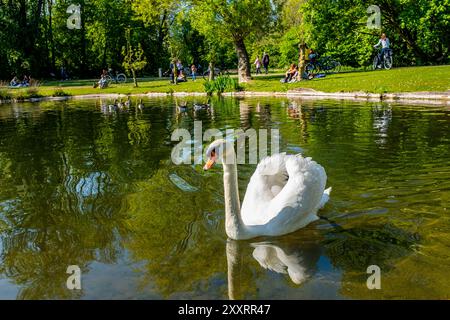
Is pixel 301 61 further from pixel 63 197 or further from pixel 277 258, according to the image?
pixel 277 258

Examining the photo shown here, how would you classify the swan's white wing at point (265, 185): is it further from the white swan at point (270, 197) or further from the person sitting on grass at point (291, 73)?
the person sitting on grass at point (291, 73)

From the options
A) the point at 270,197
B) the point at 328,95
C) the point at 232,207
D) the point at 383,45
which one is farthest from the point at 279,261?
the point at 383,45

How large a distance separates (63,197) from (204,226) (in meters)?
2.84

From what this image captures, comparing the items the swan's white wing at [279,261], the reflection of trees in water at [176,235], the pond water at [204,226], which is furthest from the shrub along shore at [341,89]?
the swan's white wing at [279,261]

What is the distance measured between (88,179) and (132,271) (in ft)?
13.9

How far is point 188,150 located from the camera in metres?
11.5

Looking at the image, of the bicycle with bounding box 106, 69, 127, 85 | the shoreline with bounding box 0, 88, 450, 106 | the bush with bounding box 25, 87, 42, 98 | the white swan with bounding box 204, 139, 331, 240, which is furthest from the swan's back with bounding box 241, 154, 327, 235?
the bicycle with bounding box 106, 69, 127, 85

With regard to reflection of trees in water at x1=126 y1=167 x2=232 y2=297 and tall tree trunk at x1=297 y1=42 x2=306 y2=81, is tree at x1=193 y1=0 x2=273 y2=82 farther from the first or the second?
reflection of trees in water at x1=126 y1=167 x2=232 y2=297

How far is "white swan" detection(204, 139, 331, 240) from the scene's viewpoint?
17.9 ft

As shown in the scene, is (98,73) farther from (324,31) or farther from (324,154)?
(324,154)

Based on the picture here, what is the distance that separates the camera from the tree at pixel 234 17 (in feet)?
99.1

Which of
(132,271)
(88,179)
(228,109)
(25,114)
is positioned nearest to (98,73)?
(25,114)

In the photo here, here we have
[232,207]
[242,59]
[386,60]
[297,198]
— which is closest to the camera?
[232,207]

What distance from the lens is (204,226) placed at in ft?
20.7
